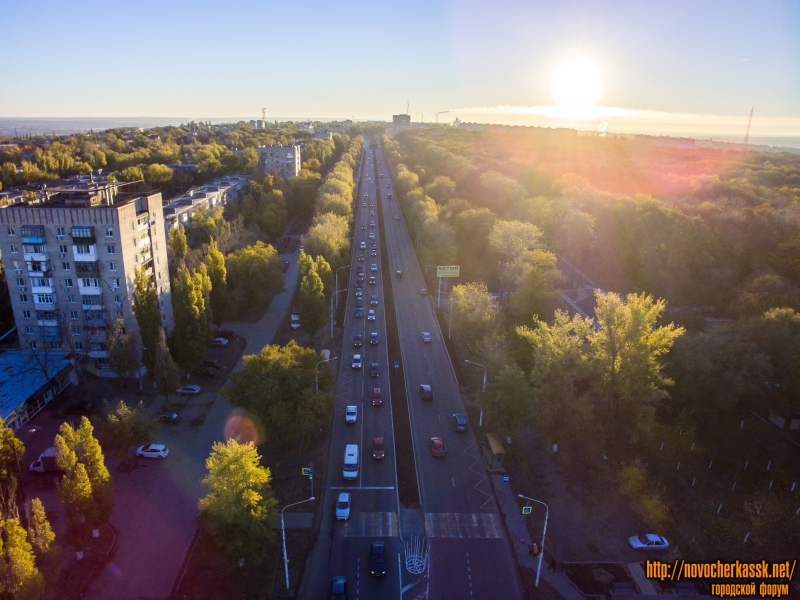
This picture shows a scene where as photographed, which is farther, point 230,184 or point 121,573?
point 230,184

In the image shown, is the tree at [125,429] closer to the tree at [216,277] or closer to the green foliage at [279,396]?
the green foliage at [279,396]

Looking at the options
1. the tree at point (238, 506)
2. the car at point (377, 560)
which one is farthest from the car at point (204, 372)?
the car at point (377, 560)

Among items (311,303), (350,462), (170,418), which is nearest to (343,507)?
(350,462)

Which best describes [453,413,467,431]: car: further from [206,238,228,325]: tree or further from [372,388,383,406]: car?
[206,238,228,325]: tree

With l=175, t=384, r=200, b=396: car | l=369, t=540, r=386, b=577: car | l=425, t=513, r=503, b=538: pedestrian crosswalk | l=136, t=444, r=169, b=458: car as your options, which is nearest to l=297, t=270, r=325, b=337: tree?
l=175, t=384, r=200, b=396: car

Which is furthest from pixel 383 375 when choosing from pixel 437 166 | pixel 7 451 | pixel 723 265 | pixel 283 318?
pixel 437 166

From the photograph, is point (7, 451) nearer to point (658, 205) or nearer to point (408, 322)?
point (408, 322)
